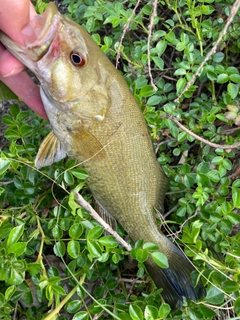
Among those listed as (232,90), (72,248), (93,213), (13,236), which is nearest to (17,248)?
(13,236)

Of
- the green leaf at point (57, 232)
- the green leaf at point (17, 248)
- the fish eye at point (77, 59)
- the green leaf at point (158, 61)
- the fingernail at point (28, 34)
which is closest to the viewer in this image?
the green leaf at point (17, 248)

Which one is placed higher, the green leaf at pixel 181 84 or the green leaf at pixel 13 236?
the green leaf at pixel 13 236

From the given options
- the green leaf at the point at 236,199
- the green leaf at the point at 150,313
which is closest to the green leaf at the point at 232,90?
the green leaf at the point at 236,199

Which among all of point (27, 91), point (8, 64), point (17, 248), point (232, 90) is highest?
point (8, 64)

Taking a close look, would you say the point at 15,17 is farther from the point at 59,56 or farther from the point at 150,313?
the point at 150,313

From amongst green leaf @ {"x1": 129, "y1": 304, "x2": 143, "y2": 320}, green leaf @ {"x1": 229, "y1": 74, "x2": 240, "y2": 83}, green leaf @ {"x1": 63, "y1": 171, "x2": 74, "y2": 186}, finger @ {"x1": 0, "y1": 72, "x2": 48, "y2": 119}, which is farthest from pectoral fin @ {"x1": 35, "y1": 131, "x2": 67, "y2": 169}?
green leaf @ {"x1": 229, "y1": 74, "x2": 240, "y2": 83}

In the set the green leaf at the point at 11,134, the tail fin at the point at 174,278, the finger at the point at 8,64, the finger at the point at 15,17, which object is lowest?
the tail fin at the point at 174,278

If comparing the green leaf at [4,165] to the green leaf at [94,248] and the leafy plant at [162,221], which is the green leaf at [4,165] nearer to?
the leafy plant at [162,221]

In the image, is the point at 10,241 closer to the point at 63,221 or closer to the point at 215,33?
the point at 63,221
